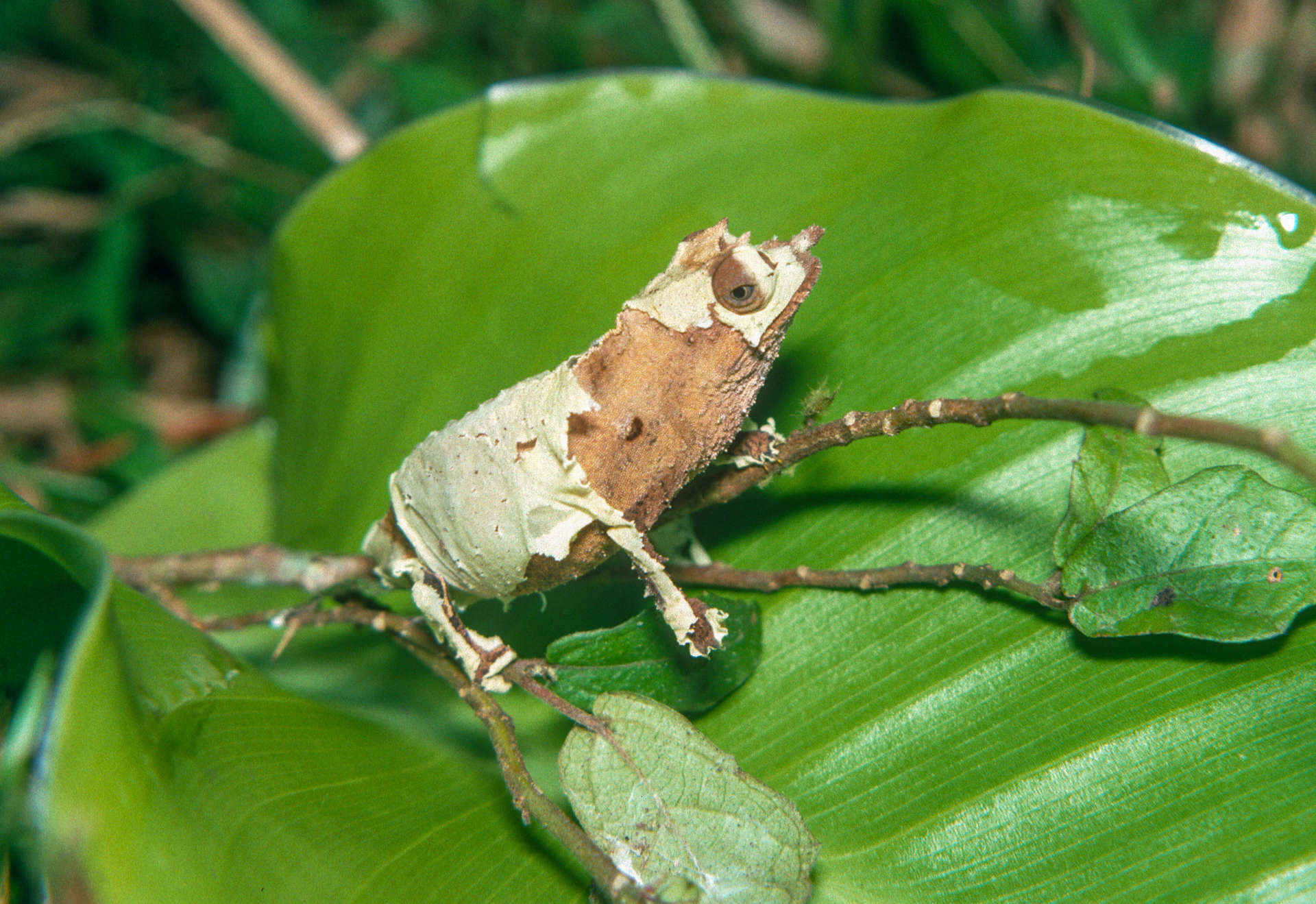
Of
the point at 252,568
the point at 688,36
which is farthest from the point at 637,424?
the point at 688,36

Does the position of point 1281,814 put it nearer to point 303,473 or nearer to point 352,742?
point 352,742

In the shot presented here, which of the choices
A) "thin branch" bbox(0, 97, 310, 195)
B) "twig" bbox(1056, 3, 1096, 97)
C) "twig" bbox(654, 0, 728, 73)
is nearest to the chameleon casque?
"twig" bbox(1056, 3, 1096, 97)

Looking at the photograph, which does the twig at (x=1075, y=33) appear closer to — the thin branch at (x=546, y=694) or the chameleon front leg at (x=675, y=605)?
the chameleon front leg at (x=675, y=605)

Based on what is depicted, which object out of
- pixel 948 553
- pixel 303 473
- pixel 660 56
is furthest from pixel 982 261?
pixel 660 56

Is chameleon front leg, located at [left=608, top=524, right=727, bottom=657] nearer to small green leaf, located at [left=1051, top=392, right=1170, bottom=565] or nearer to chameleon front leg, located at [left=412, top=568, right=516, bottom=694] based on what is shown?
chameleon front leg, located at [left=412, top=568, right=516, bottom=694]

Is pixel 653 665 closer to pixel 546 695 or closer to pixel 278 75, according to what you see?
pixel 546 695

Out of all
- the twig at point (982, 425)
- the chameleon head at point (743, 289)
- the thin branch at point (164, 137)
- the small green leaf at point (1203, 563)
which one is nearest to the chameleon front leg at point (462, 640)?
the twig at point (982, 425)
